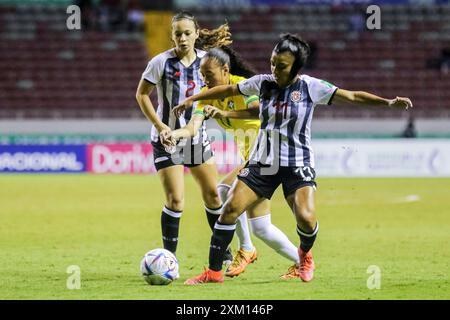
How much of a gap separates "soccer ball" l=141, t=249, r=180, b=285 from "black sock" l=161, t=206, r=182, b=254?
2.24 ft

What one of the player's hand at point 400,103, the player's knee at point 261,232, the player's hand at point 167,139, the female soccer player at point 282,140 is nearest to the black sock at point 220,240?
the female soccer player at point 282,140

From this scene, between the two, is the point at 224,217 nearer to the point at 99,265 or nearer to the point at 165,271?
the point at 165,271

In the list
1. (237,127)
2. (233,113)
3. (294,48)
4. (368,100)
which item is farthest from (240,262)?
(294,48)

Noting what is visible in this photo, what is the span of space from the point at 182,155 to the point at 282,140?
119 centimetres

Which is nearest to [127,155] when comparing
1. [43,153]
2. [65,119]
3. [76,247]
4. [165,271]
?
[43,153]

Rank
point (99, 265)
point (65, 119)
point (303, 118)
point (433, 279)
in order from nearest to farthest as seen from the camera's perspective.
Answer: point (303, 118), point (433, 279), point (99, 265), point (65, 119)

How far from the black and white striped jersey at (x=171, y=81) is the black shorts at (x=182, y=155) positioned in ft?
0.25

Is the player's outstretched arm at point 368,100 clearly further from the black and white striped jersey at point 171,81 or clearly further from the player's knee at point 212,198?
the player's knee at point 212,198

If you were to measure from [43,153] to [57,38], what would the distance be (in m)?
7.79

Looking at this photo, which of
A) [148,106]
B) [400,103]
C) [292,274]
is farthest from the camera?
[148,106]

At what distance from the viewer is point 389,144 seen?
20.2 meters

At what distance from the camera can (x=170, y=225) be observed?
816 cm

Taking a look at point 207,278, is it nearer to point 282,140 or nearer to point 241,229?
A: point 241,229

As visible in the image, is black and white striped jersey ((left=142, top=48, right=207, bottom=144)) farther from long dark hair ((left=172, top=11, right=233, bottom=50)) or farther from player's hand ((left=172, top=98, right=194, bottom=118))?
player's hand ((left=172, top=98, right=194, bottom=118))
